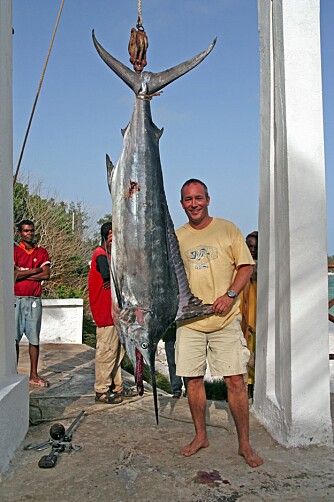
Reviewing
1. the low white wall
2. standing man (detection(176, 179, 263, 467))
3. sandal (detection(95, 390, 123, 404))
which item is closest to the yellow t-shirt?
standing man (detection(176, 179, 263, 467))

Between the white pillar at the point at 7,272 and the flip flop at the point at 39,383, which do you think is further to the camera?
the flip flop at the point at 39,383

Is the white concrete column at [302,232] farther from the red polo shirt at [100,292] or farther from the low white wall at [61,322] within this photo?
the low white wall at [61,322]

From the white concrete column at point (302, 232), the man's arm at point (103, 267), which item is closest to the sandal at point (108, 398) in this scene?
the man's arm at point (103, 267)

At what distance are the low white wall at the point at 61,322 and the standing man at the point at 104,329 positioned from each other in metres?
4.58

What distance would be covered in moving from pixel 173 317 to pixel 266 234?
4.21ft

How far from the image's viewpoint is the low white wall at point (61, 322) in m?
9.09

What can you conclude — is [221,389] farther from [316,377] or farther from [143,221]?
[143,221]

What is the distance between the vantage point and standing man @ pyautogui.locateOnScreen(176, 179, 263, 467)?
3.22m

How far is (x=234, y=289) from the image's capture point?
3.20m

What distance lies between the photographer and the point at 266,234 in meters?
3.94

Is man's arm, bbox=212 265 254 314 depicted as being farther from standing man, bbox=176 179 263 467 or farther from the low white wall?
the low white wall

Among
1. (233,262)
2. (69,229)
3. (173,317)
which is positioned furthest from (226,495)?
(69,229)

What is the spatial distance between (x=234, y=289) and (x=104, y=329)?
5.96 ft

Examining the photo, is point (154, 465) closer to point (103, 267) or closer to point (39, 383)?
point (103, 267)
